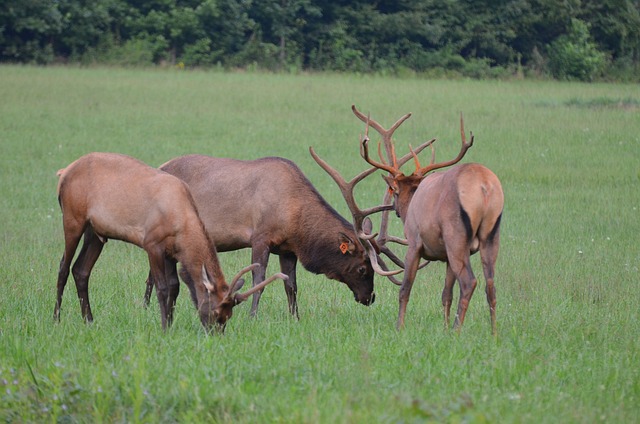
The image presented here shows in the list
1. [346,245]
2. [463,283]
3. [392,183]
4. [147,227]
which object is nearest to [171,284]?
[147,227]

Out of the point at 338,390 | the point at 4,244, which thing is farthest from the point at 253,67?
the point at 338,390

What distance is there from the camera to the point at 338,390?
648 cm

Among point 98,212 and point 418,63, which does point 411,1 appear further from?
point 98,212

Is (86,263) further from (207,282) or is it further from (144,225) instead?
(207,282)

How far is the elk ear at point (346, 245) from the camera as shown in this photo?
1018 centimetres

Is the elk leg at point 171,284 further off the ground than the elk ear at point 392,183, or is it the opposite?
the elk ear at point 392,183

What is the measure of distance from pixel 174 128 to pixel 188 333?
57.8 feet

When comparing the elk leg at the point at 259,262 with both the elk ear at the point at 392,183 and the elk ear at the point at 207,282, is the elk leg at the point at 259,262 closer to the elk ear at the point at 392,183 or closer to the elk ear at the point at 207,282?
the elk ear at the point at 392,183

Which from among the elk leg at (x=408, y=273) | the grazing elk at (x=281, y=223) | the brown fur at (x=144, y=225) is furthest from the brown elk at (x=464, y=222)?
the brown fur at (x=144, y=225)

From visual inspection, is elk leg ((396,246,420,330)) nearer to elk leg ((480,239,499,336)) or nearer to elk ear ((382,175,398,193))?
elk leg ((480,239,499,336))

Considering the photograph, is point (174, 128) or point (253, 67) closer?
point (174, 128)

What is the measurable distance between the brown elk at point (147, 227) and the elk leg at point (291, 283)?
Result: 1.19m

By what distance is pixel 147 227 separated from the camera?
877cm

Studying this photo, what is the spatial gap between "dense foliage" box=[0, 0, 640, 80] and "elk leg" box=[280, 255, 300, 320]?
33095 mm
